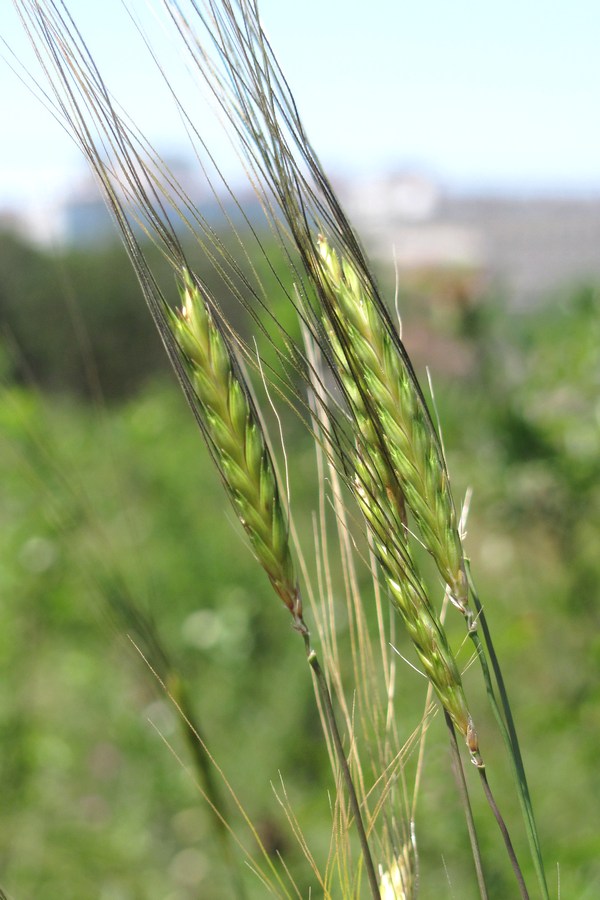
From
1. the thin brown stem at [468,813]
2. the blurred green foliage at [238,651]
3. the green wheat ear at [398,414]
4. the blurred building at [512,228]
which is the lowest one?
the blurred building at [512,228]

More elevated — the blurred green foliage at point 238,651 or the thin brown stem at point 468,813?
the thin brown stem at point 468,813

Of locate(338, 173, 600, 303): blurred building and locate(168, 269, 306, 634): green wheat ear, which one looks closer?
locate(168, 269, 306, 634): green wheat ear

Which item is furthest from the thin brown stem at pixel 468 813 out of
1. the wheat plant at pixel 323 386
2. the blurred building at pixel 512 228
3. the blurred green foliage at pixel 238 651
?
the blurred building at pixel 512 228

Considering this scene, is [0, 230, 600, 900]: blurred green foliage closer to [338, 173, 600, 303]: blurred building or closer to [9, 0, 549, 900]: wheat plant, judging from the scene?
[9, 0, 549, 900]: wheat plant

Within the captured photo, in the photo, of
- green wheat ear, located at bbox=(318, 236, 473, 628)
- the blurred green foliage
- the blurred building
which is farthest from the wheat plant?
the blurred building

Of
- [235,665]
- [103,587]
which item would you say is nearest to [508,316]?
[235,665]

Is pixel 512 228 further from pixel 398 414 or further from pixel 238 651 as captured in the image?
pixel 398 414

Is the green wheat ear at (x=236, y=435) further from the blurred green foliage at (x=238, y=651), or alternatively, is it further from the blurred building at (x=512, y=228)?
the blurred building at (x=512, y=228)
